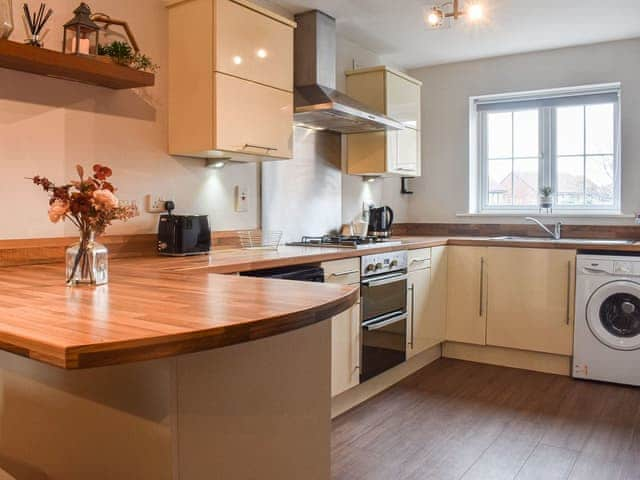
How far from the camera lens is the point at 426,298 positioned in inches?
148

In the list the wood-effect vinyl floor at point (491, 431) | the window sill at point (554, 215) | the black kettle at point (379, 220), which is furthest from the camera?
the black kettle at point (379, 220)

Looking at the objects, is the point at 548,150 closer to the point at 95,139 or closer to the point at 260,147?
the point at 260,147

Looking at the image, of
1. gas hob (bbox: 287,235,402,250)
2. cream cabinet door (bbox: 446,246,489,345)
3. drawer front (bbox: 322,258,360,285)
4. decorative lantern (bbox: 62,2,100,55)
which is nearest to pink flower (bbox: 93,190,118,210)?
decorative lantern (bbox: 62,2,100,55)

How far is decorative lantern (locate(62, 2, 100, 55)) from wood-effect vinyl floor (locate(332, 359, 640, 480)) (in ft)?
6.49

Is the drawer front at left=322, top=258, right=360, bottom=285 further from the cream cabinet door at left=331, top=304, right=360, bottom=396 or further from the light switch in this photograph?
the light switch

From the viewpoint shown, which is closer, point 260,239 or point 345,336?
point 345,336

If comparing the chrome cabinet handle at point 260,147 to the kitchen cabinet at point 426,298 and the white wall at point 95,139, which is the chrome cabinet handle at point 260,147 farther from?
A: the kitchen cabinet at point 426,298

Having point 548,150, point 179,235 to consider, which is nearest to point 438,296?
point 548,150

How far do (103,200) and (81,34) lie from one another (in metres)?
0.96

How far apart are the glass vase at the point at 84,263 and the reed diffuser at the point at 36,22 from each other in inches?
33.1

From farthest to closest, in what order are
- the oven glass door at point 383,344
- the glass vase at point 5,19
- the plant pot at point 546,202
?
the plant pot at point 546,202 → the oven glass door at point 383,344 → the glass vase at point 5,19

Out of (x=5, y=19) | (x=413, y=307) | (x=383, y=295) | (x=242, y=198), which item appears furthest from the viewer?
(x=413, y=307)

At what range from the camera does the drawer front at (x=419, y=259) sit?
11.7 ft

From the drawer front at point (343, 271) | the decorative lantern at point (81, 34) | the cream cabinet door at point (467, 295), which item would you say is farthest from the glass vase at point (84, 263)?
the cream cabinet door at point (467, 295)
